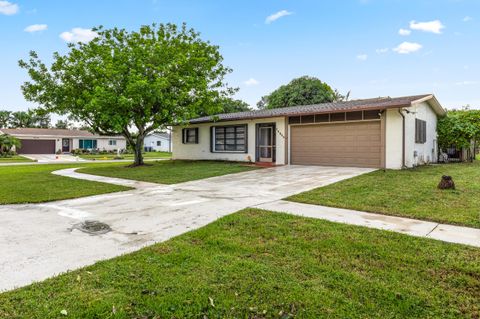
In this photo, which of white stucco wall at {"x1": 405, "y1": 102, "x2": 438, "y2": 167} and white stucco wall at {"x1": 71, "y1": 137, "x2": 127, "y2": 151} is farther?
white stucco wall at {"x1": 71, "y1": 137, "x2": 127, "y2": 151}

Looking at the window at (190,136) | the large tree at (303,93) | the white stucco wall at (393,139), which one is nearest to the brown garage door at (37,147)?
the window at (190,136)

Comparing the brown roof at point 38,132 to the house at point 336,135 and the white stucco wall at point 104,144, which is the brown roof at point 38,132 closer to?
the white stucco wall at point 104,144

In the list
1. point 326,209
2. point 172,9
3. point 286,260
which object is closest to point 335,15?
point 172,9

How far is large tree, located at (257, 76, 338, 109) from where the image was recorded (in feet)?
105

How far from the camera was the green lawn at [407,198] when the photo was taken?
512 cm

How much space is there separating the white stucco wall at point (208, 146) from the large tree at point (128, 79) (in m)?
2.41

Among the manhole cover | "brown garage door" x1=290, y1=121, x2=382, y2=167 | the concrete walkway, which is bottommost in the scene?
the manhole cover

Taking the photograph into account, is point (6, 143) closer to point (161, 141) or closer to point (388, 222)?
point (161, 141)

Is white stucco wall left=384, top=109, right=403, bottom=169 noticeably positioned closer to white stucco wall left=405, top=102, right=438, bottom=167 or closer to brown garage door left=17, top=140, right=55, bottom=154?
white stucco wall left=405, top=102, right=438, bottom=167

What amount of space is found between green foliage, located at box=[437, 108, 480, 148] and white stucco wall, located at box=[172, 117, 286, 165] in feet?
Result: 30.1

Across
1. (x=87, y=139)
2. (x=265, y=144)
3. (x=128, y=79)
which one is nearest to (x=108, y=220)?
(x=128, y=79)

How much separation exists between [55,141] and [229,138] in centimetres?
3046

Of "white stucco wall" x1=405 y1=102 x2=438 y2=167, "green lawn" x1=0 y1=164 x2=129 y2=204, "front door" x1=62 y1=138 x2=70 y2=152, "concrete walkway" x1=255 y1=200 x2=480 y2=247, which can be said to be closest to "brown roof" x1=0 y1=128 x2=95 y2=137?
"front door" x1=62 y1=138 x2=70 y2=152

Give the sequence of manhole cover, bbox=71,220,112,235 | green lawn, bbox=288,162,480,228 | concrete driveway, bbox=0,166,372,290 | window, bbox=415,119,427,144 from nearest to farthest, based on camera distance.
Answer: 1. concrete driveway, bbox=0,166,372,290
2. manhole cover, bbox=71,220,112,235
3. green lawn, bbox=288,162,480,228
4. window, bbox=415,119,427,144
